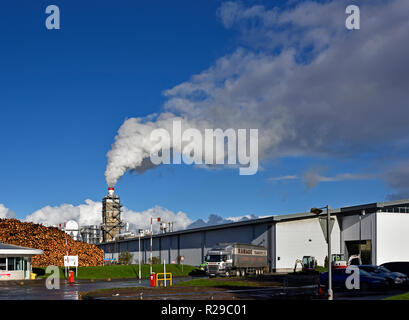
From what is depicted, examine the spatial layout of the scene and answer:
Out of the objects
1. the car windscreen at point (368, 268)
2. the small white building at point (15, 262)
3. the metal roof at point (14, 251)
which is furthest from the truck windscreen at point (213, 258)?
the car windscreen at point (368, 268)

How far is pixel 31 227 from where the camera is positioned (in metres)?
68.5

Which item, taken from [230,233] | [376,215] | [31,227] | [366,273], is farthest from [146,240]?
[366,273]

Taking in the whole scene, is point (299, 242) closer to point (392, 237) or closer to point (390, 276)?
point (392, 237)

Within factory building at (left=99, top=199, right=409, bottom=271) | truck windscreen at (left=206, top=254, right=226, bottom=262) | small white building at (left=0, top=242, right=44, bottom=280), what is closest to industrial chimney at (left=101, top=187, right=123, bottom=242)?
factory building at (left=99, top=199, right=409, bottom=271)

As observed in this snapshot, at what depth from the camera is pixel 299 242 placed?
7044cm

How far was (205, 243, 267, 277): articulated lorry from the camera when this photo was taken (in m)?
58.1

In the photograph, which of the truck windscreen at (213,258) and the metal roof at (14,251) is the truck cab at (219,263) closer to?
the truck windscreen at (213,258)

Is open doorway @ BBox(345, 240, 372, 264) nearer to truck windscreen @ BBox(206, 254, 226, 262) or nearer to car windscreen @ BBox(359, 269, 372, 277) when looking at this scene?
truck windscreen @ BBox(206, 254, 226, 262)

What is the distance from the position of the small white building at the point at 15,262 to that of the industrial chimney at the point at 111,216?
76129mm

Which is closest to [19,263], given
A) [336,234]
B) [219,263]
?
[219,263]

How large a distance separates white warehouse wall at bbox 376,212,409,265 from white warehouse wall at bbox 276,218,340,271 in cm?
683

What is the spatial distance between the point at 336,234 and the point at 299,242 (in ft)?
16.6

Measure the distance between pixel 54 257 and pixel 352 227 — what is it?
126 feet
